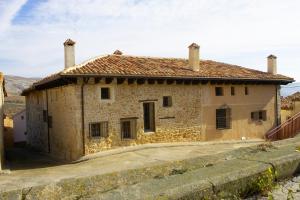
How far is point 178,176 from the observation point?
2664mm

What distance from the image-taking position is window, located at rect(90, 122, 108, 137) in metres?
16.6

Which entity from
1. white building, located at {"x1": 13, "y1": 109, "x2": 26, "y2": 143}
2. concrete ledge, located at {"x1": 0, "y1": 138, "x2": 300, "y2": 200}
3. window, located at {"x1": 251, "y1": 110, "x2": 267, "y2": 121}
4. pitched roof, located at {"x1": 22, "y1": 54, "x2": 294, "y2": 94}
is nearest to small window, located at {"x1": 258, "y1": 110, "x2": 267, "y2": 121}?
window, located at {"x1": 251, "y1": 110, "x2": 267, "y2": 121}

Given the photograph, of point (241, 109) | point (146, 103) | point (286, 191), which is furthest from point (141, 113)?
point (286, 191)

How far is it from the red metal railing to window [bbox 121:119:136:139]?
9958 millimetres

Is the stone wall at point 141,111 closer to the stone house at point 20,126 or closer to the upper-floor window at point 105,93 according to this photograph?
the upper-floor window at point 105,93

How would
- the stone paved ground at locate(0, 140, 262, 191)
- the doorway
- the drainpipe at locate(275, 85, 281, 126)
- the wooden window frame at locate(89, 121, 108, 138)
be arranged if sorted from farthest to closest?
the drainpipe at locate(275, 85, 281, 126) → the doorway → the wooden window frame at locate(89, 121, 108, 138) → the stone paved ground at locate(0, 140, 262, 191)

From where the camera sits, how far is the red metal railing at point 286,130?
22.8 metres

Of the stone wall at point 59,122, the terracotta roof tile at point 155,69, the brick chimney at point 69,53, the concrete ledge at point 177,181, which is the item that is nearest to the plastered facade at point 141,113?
the stone wall at point 59,122

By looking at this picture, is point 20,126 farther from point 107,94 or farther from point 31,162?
point 107,94

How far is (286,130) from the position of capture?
22.9 m

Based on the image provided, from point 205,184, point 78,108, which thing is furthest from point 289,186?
point 78,108

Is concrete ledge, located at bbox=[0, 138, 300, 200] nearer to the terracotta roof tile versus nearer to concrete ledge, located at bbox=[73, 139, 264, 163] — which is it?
the terracotta roof tile

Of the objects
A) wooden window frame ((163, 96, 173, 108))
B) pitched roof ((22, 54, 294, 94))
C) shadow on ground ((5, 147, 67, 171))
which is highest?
pitched roof ((22, 54, 294, 94))

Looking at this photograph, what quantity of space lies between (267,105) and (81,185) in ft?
73.1
